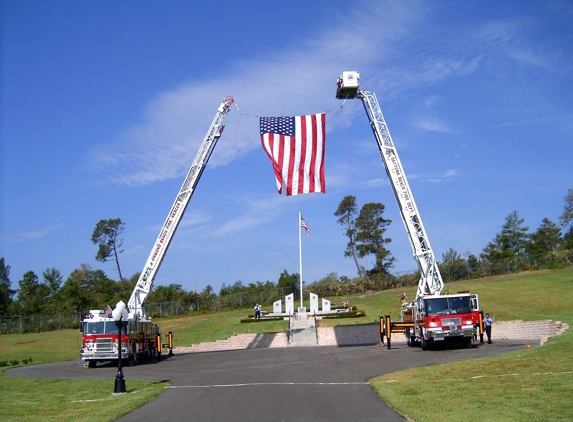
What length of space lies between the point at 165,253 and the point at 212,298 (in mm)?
42417

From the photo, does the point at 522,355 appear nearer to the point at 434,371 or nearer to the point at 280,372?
the point at 434,371

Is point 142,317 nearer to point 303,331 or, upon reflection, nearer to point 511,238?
point 303,331

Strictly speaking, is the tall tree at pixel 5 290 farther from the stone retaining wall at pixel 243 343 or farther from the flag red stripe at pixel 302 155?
the flag red stripe at pixel 302 155

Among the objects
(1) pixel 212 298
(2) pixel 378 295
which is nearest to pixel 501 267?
(2) pixel 378 295

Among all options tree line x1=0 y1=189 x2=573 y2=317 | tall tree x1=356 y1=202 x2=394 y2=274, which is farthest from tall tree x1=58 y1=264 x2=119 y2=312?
tall tree x1=356 y1=202 x2=394 y2=274

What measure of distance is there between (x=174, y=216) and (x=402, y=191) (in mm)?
13855

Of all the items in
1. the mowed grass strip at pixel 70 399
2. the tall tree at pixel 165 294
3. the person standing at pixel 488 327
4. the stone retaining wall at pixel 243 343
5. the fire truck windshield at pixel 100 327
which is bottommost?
the stone retaining wall at pixel 243 343

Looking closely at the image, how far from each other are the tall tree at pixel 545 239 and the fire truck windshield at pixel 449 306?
70439mm

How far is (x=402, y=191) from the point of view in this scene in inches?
1254

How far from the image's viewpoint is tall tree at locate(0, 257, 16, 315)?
93.8 meters

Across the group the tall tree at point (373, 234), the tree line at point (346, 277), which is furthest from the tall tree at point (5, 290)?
the tall tree at point (373, 234)

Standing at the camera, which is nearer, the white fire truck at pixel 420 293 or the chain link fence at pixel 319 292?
the white fire truck at pixel 420 293

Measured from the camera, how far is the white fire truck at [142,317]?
98.9 feet

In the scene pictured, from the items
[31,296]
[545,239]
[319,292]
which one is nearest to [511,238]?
[545,239]
